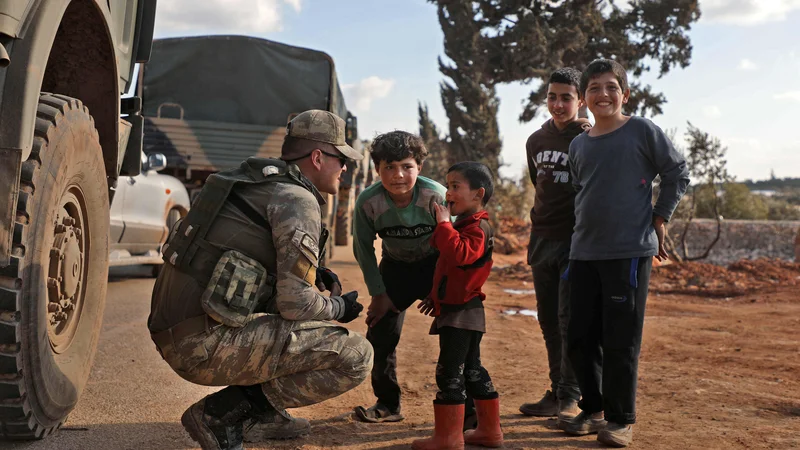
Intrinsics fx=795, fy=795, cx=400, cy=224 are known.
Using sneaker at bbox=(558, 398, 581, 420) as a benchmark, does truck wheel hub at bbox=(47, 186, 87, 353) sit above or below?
above

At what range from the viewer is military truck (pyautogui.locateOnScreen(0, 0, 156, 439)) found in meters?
2.47

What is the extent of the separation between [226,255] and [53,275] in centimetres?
79

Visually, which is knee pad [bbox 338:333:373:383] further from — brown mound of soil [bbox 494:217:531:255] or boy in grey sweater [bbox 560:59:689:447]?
brown mound of soil [bbox 494:217:531:255]

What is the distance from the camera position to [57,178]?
2924 mm

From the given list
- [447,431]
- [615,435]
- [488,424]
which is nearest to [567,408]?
[615,435]

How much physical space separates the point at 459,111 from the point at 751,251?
10030 mm

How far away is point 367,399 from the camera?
4484mm

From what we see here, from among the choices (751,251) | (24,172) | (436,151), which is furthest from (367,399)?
(436,151)

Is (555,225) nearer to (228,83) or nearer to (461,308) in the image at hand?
(461,308)

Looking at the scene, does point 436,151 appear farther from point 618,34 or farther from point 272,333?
point 272,333

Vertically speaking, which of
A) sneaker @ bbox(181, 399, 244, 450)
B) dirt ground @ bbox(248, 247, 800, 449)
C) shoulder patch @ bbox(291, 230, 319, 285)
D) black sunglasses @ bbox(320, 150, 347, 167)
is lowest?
dirt ground @ bbox(248, 247, 800, 449)

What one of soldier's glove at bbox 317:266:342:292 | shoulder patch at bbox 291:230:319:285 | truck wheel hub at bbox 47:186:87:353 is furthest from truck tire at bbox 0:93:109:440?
soldier's glove at bbox 317:266:342:292

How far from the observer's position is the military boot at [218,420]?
2.97 meters

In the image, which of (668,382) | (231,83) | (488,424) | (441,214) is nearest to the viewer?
(441,214)
